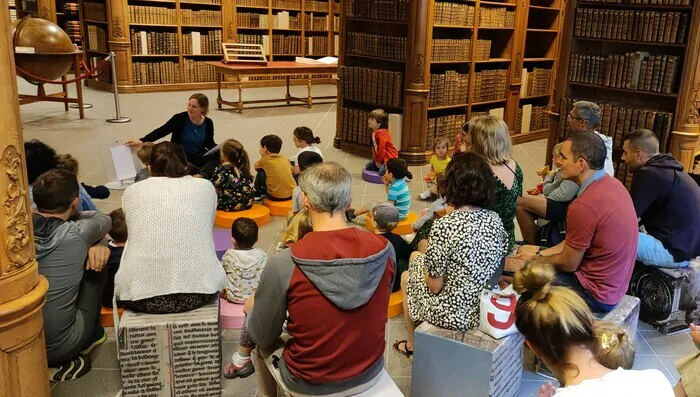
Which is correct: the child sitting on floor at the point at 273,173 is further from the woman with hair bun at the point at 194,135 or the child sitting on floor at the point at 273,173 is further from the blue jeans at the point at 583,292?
the blue jeans at the point at 583,292

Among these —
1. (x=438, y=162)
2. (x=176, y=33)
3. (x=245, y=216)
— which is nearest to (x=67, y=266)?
(x=245, y=216)

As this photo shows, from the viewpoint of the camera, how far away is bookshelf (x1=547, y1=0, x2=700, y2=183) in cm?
525

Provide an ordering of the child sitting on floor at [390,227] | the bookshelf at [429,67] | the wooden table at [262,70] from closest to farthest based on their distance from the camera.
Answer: the child sitting on floor at [390,227], the bookshelf at [429,67], the wooden table at [262,70]

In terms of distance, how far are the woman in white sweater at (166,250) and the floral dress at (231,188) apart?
2.14m

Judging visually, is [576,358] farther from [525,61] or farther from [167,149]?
[525,61]

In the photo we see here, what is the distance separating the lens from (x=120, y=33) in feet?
34.9

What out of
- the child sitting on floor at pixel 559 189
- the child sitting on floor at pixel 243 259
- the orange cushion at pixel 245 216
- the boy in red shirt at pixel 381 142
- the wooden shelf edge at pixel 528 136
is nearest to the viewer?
the child sitting on floor at pixel 243 259

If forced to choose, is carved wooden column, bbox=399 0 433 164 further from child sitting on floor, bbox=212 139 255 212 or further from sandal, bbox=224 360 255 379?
sandal, bbox=224 360 255 379

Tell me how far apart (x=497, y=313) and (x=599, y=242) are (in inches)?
27.0

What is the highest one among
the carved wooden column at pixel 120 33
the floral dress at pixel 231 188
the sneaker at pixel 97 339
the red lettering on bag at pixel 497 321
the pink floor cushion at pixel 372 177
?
the carved wooden column at pixel 120 33

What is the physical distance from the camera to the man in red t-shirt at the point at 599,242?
110 inches

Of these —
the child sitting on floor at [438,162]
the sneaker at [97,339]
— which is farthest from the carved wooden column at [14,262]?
the child sitting on floor at [438,162]

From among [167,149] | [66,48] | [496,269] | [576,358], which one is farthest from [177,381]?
[66,48]

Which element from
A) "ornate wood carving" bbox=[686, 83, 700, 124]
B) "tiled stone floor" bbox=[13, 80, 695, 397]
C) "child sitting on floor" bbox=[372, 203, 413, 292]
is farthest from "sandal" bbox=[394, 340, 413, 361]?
"ornate wood carving" bbox=[686, 83, 700, 124]
